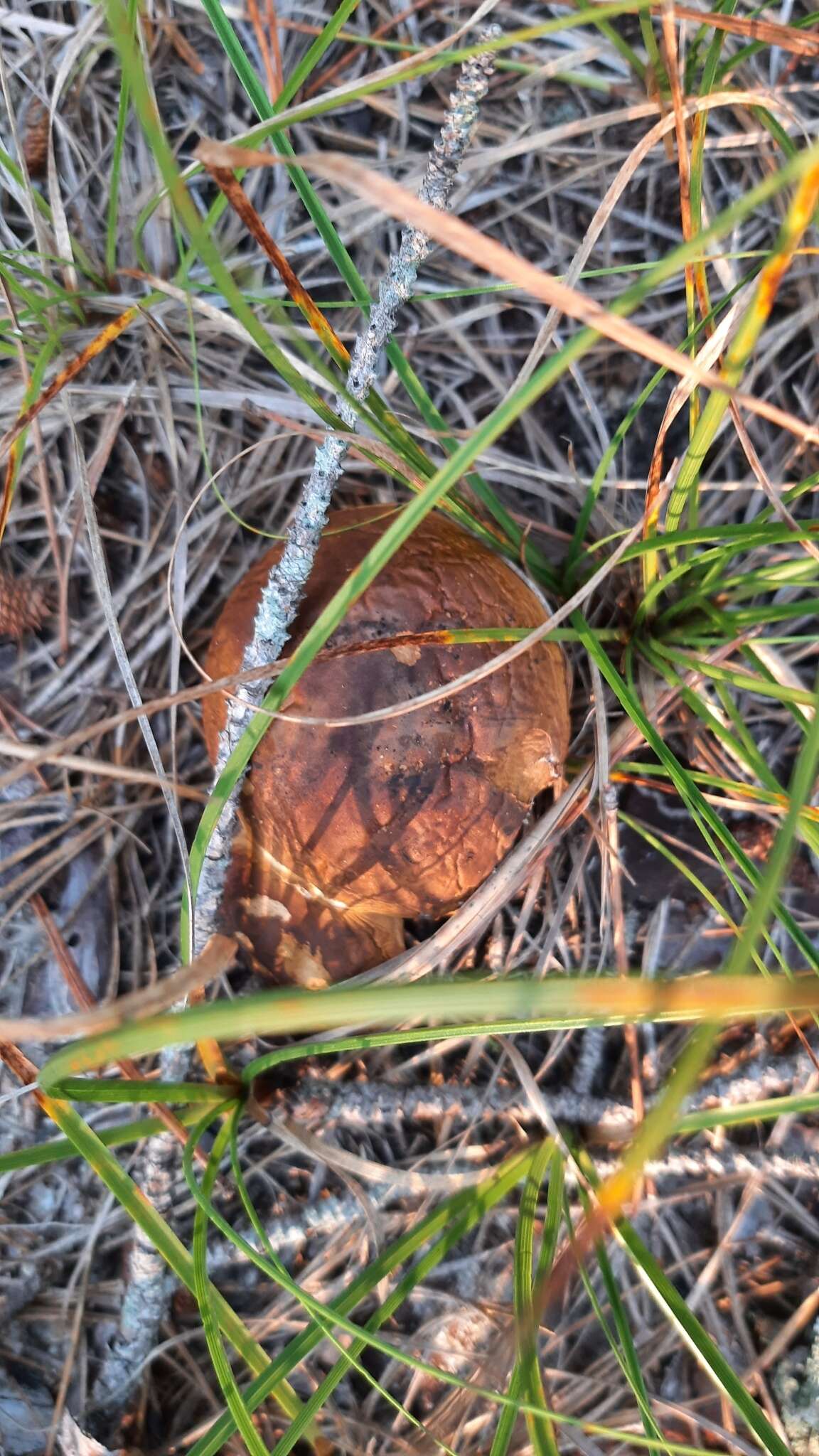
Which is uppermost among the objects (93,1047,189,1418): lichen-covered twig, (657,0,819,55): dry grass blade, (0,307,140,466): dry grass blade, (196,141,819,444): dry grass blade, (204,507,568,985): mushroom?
(657,0,819,55): dry grass blade

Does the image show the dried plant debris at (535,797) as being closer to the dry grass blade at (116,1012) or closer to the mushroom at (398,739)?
the mushroom at (398,739)

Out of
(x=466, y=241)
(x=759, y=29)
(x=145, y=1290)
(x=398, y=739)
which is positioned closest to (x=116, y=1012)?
(x=398, y=739)

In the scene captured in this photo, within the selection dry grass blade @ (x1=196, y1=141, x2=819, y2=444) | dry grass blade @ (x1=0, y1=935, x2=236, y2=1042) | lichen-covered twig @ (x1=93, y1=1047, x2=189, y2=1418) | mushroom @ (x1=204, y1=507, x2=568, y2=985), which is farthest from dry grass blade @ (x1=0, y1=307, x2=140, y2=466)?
lichen-covered twig @ (x1=93, y1=1047, x2=189, y2=1418)

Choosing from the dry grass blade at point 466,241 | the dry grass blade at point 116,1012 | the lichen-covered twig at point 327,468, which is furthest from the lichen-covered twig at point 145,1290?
the dry grass blade at point 466,241

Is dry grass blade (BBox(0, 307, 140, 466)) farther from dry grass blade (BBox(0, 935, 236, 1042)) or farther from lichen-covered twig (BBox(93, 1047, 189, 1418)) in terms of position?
lichen-covered twig (BBox(93, 1047, 189, 1418))

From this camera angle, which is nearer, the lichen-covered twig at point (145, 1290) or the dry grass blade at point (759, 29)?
the dry grass blade at point (759, 29)

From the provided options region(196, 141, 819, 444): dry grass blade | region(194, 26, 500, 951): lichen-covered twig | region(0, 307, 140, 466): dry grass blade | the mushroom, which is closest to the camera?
region(196, 141, 819, 444): dry grass blade
